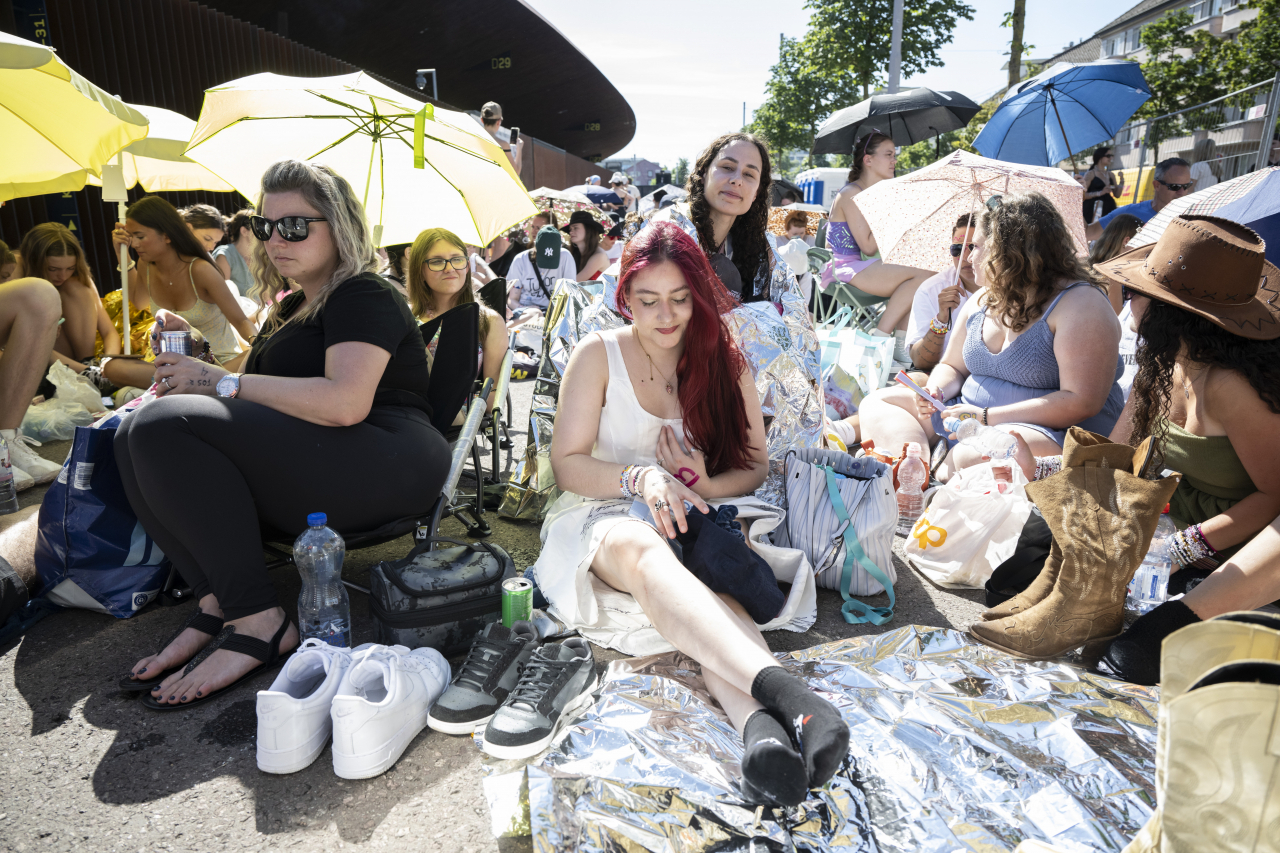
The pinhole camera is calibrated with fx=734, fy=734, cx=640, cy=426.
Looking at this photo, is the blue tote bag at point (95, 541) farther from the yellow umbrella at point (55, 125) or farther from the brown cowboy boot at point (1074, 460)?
the brown cowboy boot at point (1074, 460)

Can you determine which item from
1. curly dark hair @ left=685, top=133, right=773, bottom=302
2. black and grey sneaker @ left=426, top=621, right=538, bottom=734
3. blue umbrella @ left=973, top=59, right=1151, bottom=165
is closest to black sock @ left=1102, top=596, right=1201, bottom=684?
black and grey sneaker @ left=426, top=621, right=538, bottom=734

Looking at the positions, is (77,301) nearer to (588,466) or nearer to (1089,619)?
(588,466)

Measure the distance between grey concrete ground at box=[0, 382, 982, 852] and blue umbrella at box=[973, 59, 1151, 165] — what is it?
652 centimetres

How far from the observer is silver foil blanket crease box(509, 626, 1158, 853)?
5.08 ft

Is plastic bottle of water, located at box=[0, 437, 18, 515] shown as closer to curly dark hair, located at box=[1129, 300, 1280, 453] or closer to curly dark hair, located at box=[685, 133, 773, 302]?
curly dark hair, located at box=[685, 133, 773, 302]

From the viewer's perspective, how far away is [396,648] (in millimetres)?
2133

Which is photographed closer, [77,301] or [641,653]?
[641,653]

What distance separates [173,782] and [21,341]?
9.69ft

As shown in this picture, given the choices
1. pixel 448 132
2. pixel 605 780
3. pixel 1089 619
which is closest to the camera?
pixel 605 780

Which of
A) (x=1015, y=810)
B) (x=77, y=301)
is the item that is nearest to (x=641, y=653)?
(x=1015, y=810)

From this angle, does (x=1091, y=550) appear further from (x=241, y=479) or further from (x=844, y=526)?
(x=241, y=479)

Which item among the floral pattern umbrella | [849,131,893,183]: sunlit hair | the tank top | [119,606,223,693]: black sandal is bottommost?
[119,606,223,693]: black sandal

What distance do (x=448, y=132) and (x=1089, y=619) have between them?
11.2 ft

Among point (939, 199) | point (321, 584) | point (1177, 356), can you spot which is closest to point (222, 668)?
point (321, 584)
